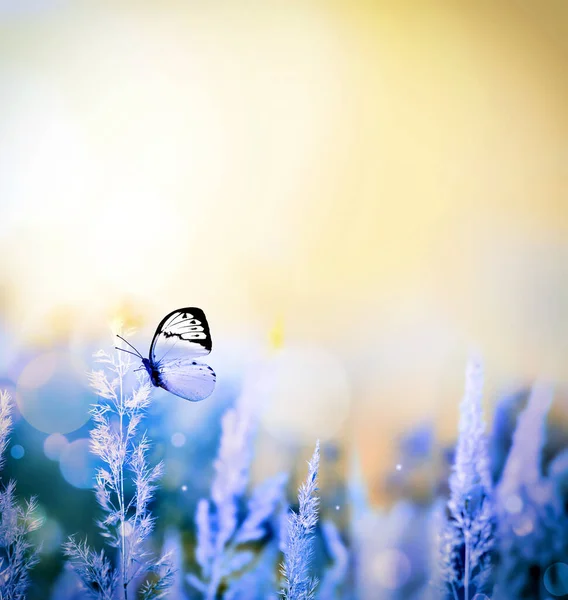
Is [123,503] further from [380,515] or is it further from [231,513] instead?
[380,515]

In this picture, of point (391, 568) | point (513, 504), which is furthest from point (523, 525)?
point (391, 568)

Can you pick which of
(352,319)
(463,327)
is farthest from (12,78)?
(463,327)

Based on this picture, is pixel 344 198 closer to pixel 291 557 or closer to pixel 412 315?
pixel 412 315

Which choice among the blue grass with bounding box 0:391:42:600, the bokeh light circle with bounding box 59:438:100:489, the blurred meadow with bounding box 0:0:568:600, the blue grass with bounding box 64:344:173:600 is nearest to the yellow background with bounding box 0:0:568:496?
the blurred meadow with bounding box 0:0:568:600

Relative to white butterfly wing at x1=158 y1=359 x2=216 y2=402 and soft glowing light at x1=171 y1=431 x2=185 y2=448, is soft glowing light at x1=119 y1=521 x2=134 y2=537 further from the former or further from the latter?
white butterfly wing at x1=158 y1=359 x2=216 y2=402

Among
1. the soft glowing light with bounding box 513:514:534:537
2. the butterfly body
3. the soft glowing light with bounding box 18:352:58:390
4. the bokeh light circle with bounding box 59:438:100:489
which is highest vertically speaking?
the butterfly body

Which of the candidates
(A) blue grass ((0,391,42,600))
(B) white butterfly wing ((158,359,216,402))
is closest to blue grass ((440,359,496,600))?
(B) white butterfly wing ((158,359,216,402))

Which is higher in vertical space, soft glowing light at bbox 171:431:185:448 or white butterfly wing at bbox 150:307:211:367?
white butterfly wing at bbox 150:307:211:367
